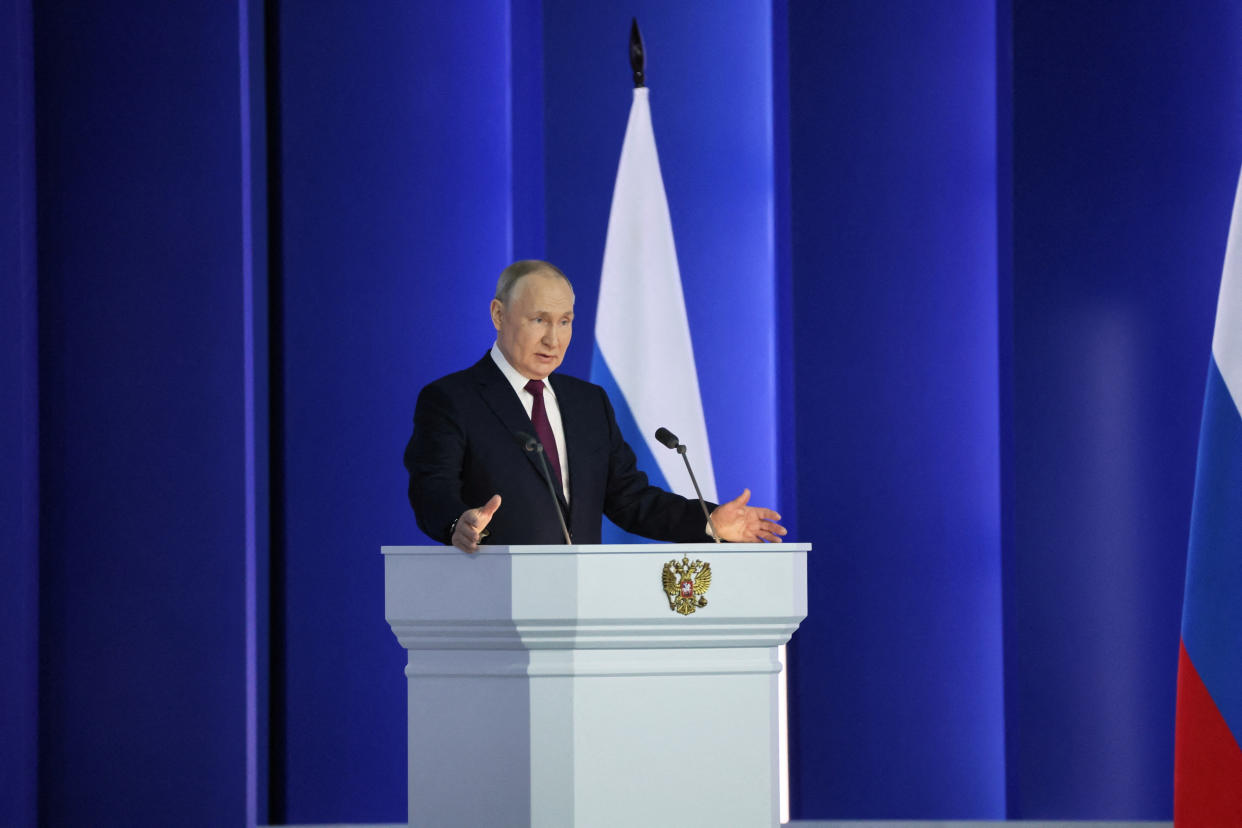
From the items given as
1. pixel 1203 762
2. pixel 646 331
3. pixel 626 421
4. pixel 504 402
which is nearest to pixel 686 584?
pixel 504 402

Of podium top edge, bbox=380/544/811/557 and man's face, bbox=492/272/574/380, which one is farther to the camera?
man's face, bbox=492/272/574/380

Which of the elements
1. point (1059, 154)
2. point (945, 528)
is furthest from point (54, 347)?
point (1059, 154)

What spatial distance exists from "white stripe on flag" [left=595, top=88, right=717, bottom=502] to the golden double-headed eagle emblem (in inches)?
70.3

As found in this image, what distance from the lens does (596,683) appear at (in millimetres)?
1831

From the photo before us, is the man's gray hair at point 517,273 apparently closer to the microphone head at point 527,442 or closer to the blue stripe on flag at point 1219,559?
the microphone head at point 527,442

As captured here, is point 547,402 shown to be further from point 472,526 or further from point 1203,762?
point 1203,762

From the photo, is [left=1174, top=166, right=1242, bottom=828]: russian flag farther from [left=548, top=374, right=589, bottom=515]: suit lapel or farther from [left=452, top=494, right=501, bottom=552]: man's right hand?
[left=452, top=494, right=501, bottom=552]: man's right hand

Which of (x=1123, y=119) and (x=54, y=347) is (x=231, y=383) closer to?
(x=54, y=347)

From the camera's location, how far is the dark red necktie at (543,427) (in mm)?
2400

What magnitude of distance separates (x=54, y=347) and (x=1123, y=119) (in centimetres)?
322

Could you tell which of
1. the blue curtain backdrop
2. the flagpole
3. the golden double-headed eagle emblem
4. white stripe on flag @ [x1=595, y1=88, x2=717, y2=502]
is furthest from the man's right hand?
the flagpole

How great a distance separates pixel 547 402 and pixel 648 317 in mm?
1333

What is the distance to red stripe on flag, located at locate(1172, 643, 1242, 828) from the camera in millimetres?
2830

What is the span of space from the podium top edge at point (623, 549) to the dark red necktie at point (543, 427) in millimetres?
515
